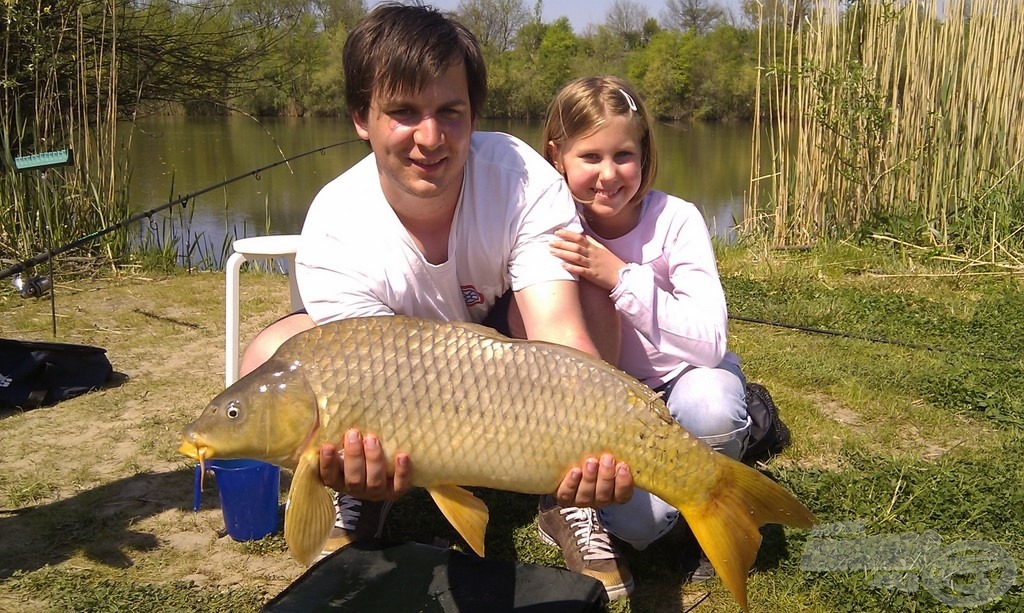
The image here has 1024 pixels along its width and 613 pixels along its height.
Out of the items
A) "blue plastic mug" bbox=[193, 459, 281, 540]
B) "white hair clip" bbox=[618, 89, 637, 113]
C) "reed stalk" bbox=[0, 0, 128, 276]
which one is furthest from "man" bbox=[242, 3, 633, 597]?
"reed stalk" bbox=[0, 0, 128, 276]

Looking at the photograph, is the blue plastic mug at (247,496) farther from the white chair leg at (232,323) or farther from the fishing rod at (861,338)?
the fishing rod at (861,338)

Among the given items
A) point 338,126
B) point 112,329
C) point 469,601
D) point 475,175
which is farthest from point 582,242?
point 338,126

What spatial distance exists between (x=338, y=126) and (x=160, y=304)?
1450cm

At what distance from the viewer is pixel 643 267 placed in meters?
1.70

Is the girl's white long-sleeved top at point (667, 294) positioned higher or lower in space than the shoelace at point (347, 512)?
higher

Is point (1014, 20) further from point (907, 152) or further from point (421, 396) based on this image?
point (421, 396)

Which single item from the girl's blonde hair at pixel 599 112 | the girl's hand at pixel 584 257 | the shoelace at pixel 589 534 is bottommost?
the shoelace at pixel 589 534

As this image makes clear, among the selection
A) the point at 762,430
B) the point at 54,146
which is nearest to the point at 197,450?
the point at 762,430

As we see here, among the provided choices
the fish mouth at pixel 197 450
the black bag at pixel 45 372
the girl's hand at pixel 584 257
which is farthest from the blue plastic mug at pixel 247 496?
the black bag at pixel 45 372

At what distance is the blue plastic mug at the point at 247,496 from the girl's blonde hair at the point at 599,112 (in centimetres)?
91

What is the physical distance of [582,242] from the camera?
165cm

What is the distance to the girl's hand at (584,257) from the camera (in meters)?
1.64

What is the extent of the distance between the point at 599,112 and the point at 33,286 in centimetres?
276

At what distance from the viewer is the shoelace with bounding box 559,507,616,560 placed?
1.68m
